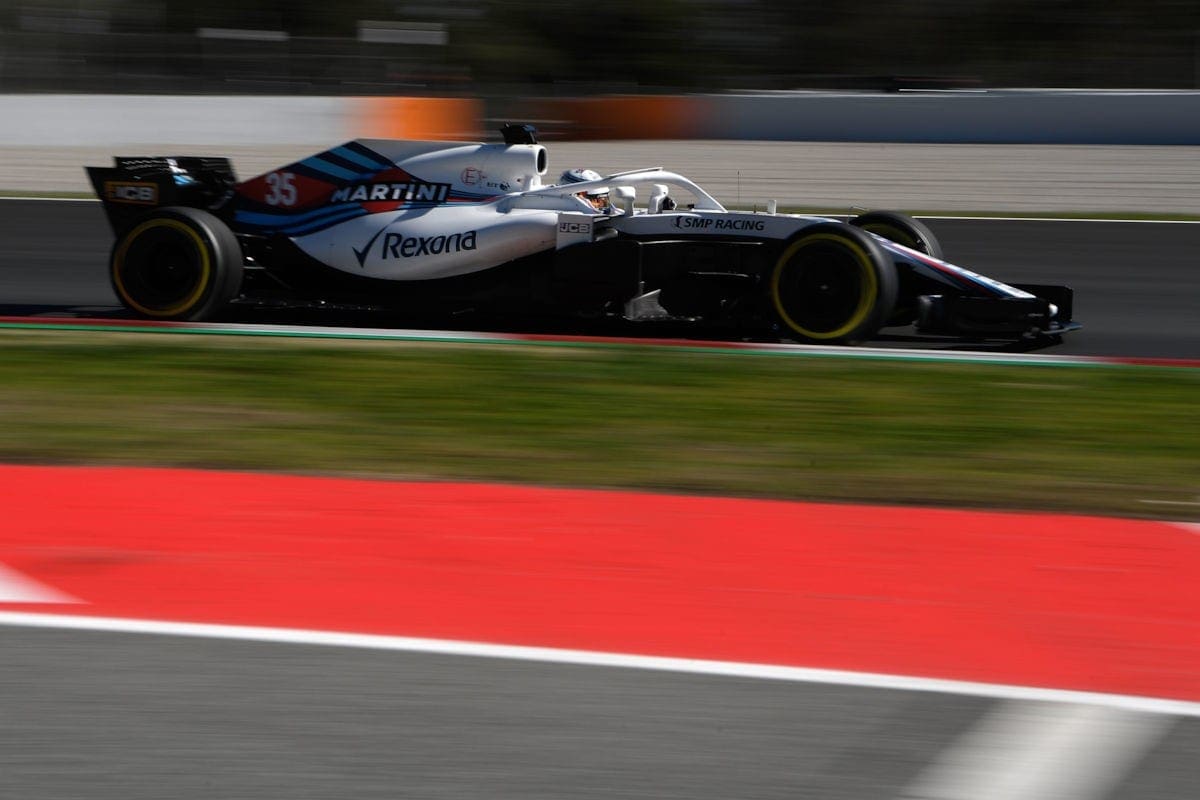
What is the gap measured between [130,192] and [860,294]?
160 inches

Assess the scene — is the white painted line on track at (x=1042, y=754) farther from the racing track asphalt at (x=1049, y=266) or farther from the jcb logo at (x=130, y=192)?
the jcb logo at (x=130, y=192)

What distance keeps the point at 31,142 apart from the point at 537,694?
19.0 meters

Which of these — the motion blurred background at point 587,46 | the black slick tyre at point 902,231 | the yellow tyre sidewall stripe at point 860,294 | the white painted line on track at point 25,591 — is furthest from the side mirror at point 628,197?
the motion blurred background at point 587,46

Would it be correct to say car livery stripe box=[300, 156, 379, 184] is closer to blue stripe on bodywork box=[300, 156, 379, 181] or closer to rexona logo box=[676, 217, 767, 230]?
blue stripe on bodywork box=[300, 156, 379, 181]

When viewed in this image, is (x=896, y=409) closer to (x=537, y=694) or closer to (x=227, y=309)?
(x=537, y=694)

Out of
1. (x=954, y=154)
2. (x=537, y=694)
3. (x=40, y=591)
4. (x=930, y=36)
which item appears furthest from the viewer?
(x=930, y=36)

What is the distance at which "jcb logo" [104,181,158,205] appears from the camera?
845cm

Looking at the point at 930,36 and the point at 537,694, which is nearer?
the point at 537,694

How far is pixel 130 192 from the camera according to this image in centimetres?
848

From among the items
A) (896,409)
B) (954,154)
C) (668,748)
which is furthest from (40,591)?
(954,154)

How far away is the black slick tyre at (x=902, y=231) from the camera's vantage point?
818cm

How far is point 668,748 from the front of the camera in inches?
113

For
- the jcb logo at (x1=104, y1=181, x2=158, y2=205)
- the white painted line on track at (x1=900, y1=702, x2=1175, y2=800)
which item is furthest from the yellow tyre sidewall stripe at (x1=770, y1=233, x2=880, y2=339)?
the white painted line on track at (x1=900, y1=702, x2=1175, y2=800)

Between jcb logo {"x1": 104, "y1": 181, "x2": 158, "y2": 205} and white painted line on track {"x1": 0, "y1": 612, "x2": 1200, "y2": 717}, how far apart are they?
518 cm
